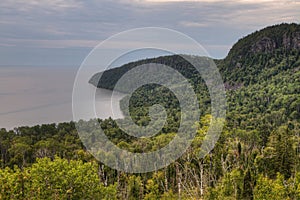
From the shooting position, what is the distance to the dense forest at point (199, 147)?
1806 centimetres

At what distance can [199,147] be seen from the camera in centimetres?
4181

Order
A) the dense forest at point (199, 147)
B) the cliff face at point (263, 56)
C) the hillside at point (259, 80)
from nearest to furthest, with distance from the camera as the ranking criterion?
1. the dense forest at point (199, 147)
2. the hillside at point (259, 80)
3. the cliff face at point (263, 56)

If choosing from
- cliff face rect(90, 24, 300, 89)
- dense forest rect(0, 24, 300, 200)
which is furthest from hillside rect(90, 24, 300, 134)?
dense forest rect(0, 24, 300, 200)

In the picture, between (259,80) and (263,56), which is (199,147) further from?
(263,56)

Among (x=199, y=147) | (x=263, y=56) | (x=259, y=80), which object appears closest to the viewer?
(x=199, y=147)

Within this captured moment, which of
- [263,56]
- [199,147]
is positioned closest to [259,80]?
[263,56]

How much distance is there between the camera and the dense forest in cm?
1806

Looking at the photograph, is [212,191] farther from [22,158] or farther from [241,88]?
A: [241,88]

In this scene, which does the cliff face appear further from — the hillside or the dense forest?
the dense forest

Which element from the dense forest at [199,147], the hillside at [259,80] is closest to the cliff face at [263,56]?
the hillside at [259,80]

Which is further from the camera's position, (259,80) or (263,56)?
(263,56)

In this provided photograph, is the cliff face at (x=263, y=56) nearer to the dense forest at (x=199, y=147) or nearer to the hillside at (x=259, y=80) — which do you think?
the hillside at (x=259, y=80)

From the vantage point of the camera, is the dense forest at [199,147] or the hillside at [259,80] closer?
the dense forest at [199,147]

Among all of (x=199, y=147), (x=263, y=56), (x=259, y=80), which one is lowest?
(x=199, y=147)
